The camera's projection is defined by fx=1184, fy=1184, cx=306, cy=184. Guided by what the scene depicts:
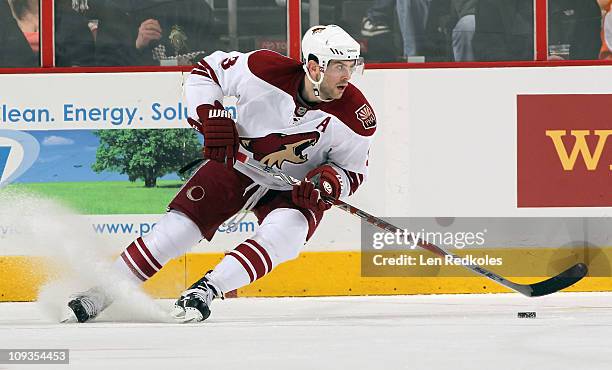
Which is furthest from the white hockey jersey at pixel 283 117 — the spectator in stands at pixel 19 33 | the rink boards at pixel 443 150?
the spectator in stands at pixel 19 33

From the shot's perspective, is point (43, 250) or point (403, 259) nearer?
point (43, 250)

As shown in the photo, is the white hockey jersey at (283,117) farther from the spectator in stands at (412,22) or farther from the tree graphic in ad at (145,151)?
the spectator in stands at (412,22)

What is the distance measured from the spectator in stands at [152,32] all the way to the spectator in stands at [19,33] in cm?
30

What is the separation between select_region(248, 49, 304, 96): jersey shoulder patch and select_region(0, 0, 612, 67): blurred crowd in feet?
4.02

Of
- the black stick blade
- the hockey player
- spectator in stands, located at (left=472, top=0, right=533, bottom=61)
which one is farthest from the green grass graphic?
the black stick blade

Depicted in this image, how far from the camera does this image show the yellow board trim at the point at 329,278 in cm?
543

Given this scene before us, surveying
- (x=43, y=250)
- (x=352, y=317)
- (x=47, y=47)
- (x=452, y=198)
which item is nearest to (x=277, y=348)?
(x=352, y=317)

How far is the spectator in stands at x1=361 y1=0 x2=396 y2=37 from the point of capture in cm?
Result: 550

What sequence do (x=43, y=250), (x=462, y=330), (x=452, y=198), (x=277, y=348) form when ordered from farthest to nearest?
(x=452, y=198) < (x=43, y=250) < (x=462, y=330) < (x=277, y=348)

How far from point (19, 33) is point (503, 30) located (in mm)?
2258

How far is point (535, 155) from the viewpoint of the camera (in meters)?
5.48

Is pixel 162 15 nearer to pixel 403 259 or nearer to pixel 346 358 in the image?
pixel 403 259

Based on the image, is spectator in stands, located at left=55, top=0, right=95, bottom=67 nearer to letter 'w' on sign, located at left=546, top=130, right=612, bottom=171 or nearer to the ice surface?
the ice surface

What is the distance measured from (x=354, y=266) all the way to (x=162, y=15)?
4.82 feet
